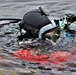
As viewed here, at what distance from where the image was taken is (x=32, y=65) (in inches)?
243

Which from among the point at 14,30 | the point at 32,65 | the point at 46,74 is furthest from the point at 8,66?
the point at 14,30

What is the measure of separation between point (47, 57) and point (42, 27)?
0.63m

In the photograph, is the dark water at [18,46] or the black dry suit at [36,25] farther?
the black dry suit at [36,25]

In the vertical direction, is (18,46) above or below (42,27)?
below

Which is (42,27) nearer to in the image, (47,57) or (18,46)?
(47,57)

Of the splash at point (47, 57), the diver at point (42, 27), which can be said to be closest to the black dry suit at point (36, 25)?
the diver at point (42, 27)

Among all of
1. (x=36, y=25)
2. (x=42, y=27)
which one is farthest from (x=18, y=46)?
→ (x=42, y=27)

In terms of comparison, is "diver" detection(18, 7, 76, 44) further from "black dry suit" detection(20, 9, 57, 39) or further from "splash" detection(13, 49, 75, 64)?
"splash" detection(13, 49, 75, 64)

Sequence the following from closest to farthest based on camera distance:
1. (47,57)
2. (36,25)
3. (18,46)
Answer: (47,57)
(36,25)
(18,46)

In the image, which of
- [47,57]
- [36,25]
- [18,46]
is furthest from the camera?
[18,46]

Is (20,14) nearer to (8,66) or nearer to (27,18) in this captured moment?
(27,18)

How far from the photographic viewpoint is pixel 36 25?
21.3 ft

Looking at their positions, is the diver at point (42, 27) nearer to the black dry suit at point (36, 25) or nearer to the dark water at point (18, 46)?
the black dry suit at point (36, 25)

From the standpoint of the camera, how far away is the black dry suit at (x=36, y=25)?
6.29m
